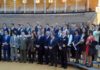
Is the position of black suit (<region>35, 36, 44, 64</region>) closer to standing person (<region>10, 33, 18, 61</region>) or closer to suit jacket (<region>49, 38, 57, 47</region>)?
suit jacket (<region>49, 38, 57, 47</region>)

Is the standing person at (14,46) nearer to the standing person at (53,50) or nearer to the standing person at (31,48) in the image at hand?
the standing person at (31,48)

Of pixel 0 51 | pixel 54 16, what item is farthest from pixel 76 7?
pixel 0 51

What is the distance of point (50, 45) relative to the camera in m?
25.1

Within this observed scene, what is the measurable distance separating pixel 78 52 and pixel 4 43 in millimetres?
4829

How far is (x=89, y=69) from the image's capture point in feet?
73.9

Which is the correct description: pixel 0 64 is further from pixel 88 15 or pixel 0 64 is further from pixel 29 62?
pixel 88 15

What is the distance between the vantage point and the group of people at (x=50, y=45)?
78.5ft

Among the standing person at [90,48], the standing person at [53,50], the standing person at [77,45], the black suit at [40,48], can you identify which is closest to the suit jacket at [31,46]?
the black suit at [40,48]

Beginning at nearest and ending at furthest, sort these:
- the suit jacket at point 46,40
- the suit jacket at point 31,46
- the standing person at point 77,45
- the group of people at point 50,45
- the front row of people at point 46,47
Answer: the group of people at point 50,45, the front row of people at point 46,47, the standing person at point 77,45, the suit jacket at point 46,40, the suit jacket at point 31,46

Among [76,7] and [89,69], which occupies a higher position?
[76,7]

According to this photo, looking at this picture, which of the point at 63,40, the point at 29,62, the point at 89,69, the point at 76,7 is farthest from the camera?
the point at 76,7

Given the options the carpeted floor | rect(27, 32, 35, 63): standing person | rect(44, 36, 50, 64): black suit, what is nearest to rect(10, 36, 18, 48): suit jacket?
rect(27, 32, 35, 63): standing person

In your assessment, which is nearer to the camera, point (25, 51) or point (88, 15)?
point (25, 51)

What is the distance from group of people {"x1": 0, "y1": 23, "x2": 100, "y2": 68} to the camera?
78.5ft
